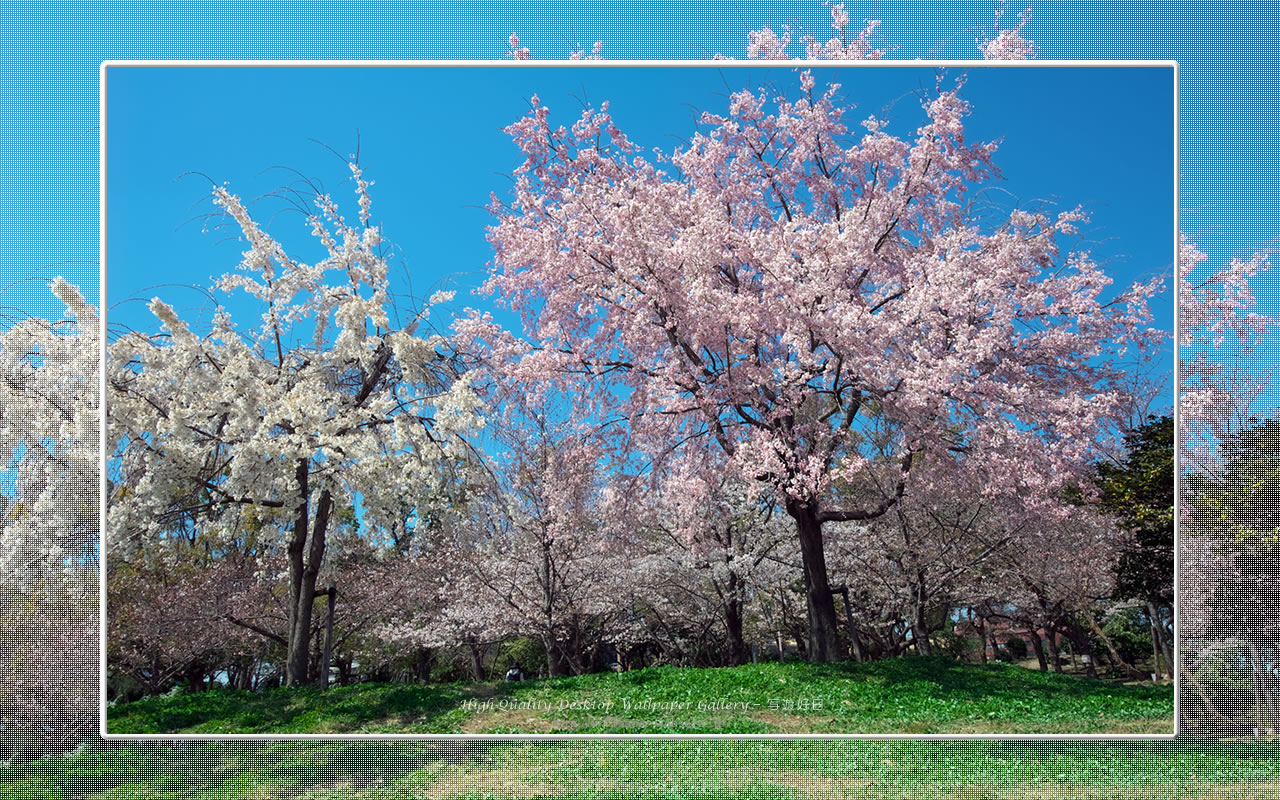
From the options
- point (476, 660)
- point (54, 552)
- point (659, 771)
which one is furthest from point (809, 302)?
point (54, 552)

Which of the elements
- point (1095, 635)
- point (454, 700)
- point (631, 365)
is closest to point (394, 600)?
point (454, 700)

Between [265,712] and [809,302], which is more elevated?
[809,302]

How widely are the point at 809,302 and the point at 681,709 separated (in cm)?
218

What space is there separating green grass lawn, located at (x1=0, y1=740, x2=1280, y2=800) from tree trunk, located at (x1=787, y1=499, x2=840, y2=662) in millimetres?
738

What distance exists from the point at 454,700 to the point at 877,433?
257cm

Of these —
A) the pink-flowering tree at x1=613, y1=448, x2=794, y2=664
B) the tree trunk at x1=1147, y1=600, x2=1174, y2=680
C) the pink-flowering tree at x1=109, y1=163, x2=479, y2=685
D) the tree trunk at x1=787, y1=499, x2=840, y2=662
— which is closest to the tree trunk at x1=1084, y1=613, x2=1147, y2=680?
the tree trunk at x1=1147, y1=600, x2=1174, y2=680

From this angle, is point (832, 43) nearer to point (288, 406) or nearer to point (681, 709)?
point (288, 406)

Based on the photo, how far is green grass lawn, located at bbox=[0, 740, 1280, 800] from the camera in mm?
3971

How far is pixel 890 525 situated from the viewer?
474 cm

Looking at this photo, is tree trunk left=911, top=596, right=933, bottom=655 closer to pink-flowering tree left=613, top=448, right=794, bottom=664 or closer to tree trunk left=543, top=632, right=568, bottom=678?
pink-flowering tree left=613, top=448, right=794, bottom=664

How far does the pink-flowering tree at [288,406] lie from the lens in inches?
165

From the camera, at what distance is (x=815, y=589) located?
496cm

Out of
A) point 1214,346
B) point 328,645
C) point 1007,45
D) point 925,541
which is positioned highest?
point 1007,45

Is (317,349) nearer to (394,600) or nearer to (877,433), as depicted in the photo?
(394,600)
